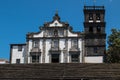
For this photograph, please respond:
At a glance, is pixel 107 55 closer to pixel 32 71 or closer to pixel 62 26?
pixel 62 26

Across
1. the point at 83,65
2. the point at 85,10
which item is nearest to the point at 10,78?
the point at 83,65

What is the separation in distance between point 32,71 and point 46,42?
19.4 meters

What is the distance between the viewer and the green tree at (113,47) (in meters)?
50.1

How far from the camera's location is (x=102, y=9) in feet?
190

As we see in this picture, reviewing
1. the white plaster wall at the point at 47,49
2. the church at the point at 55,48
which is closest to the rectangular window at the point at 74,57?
the church at the point at 55,48

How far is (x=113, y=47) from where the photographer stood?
5109cm

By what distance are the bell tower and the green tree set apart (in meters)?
1.70

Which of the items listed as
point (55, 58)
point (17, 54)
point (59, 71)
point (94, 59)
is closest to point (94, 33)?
point (94, 59)

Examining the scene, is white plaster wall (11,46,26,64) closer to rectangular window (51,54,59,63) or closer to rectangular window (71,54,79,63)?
rectangular window (51,54,59,63)

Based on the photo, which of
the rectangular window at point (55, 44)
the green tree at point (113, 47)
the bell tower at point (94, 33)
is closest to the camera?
the green tree at point (113, 47)

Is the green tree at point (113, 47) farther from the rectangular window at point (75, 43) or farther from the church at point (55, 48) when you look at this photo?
the rectangular window at point (75, 43)

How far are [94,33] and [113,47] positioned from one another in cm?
593

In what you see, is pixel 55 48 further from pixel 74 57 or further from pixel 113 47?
pixel 113 47

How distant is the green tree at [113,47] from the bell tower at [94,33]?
1704mm
